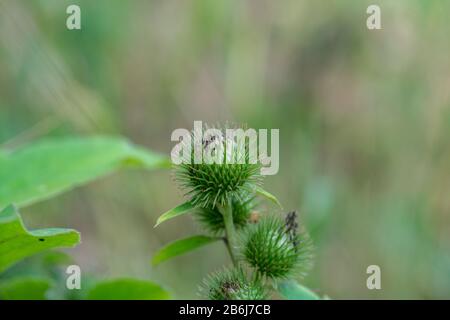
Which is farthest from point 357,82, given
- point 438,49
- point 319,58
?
point 438,49

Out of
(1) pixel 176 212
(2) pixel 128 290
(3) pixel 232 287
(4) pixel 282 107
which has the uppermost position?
(4) pixel 282 107

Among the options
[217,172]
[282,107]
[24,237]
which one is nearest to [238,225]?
[217,172]

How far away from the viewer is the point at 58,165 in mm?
2475

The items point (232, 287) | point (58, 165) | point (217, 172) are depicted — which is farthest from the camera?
point (58, 165)

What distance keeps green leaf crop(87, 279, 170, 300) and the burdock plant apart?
108 millimetres

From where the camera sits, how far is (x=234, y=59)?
5.03 m

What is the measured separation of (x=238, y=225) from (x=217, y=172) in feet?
1.07

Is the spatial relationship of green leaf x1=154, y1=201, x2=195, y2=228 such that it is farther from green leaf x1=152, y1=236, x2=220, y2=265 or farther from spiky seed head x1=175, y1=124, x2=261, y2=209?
green leaf x1=152, y1=236, x2=220, y2=265

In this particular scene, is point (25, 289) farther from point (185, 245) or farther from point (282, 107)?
point (282, 107)

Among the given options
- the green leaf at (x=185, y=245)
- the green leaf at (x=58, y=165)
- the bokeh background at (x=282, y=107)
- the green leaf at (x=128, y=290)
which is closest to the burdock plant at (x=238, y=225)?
the green leaf at (x=185, y=245)

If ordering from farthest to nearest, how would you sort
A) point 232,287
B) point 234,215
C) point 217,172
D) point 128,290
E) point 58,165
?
point 58,165 < point 128,290 < point 234,215 < point 217,172 < point 232,287

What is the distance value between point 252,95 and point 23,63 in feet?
5.36

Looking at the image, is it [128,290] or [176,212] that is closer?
[176,212]

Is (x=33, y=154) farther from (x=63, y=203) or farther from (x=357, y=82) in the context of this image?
(x=357, y=82)
